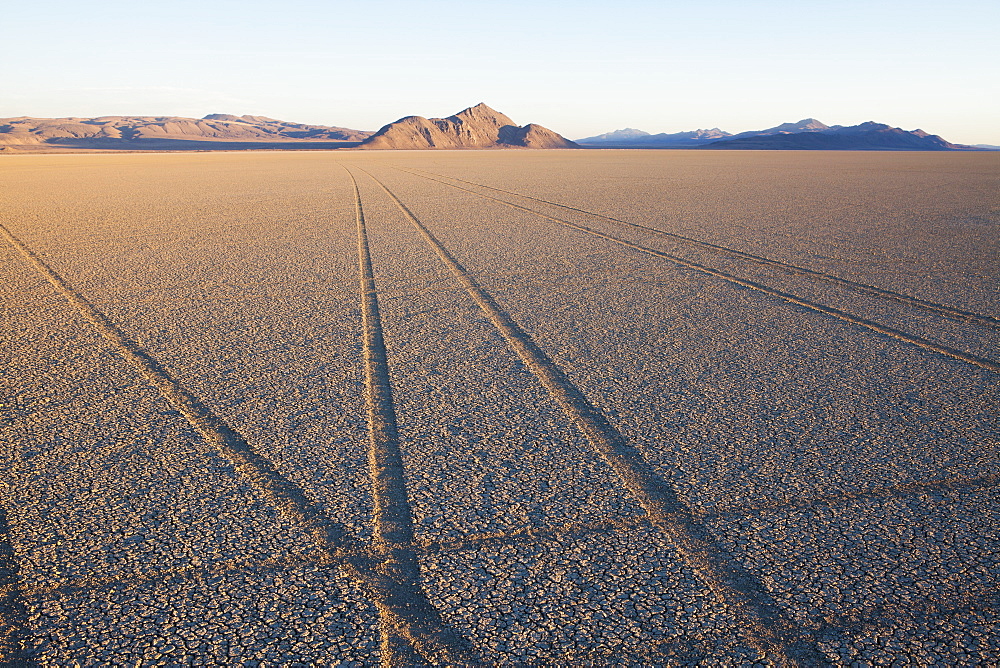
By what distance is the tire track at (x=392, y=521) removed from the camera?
2.40 m

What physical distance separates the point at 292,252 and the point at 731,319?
242 inches

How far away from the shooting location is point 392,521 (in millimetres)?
3154

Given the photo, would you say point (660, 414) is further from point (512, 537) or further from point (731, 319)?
point (731, 319)

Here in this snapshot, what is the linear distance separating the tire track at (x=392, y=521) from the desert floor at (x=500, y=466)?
2 centimetres

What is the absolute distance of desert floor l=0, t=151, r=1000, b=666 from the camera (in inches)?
98.9

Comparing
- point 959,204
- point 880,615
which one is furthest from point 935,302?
point 959,204

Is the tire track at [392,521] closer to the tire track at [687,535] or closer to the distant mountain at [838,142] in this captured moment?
the tire track at [687,535]

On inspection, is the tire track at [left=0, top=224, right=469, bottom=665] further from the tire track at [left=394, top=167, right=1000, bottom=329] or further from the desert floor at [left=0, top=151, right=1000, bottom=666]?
the tire track at [left=394, top=167, right=1000, bottom=329]

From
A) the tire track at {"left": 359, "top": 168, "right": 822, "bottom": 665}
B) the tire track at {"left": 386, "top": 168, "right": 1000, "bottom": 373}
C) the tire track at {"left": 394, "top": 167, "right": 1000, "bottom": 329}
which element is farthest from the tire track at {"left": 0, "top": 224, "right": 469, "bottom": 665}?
the tire track at {"left": 394, "top": 167, "right": 1000, "bottom": 329}

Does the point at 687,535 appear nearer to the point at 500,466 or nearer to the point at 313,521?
the point at 500,466

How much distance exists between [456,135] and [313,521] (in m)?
194

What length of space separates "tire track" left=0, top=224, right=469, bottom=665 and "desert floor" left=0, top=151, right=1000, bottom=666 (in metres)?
0.02

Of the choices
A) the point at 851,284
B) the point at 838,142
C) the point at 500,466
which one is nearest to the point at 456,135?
the point at 838,142

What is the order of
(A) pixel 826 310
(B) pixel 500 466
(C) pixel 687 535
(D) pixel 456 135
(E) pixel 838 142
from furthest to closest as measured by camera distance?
(D) pixel 456 135
(E) pixel 838 142
(A) pixel 826 310
(B) pixel 500 466
(C) pixel 687 535
